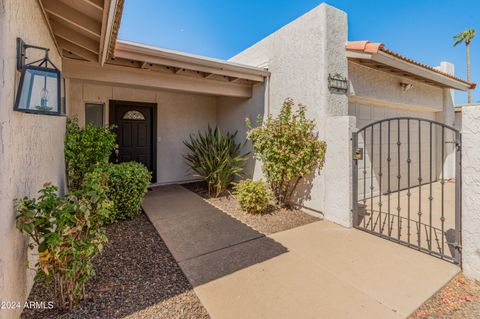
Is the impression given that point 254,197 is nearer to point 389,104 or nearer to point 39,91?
point 39,91

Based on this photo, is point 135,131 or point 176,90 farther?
point 135,131

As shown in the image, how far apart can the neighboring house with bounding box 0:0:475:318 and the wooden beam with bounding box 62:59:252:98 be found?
3 centimetres

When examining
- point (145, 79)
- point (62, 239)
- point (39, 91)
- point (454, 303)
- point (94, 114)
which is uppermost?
point (145, 79)

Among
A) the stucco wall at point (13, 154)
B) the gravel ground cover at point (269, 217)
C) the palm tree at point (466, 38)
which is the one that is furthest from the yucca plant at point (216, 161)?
the palm tree at point (466, 38)

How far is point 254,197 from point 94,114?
19.0ft

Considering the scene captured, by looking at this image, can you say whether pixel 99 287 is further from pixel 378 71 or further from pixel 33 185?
pixel 378 71

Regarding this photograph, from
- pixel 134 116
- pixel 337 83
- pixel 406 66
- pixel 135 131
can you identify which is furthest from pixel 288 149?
pixel 134 116

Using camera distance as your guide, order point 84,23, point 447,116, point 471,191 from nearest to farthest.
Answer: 1. point 471,191
2. point 84,23
3. point 447,116

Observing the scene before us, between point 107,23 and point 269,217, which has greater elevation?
point 107,23

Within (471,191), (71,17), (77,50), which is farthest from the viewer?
(77,50)

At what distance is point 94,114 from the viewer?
24.1 ft

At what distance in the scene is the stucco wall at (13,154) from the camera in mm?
1884

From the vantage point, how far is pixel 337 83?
537 centimetres

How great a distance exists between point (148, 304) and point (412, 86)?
9600mm
